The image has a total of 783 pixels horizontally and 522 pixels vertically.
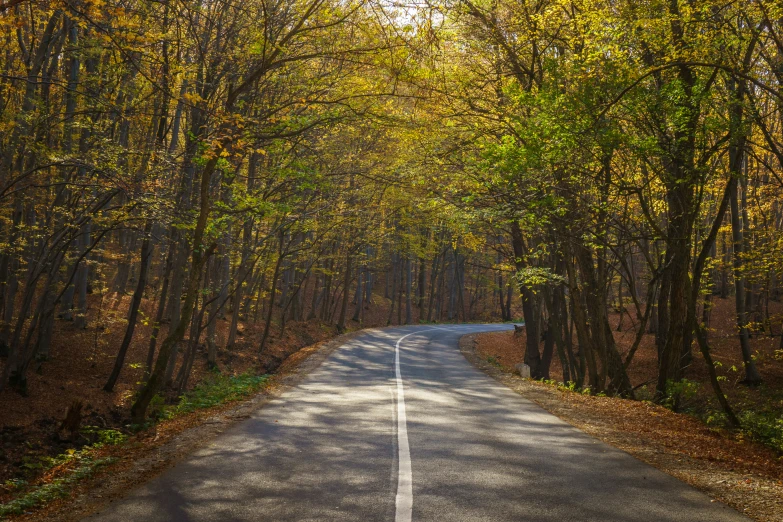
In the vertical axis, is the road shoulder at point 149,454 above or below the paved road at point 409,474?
below

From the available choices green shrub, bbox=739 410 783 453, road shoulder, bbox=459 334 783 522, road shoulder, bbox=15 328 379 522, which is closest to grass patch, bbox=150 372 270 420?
road shoulder, bbox=15 328 379 522

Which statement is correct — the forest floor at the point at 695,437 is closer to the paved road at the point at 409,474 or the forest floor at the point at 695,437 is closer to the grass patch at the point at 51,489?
the paved road at the point at 409,474

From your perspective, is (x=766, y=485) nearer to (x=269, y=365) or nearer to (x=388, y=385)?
(x=388, y=385)

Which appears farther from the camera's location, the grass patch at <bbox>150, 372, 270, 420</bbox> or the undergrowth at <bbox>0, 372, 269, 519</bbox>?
the grass patch at <bbox>150, 372, 270, 420</bbox>

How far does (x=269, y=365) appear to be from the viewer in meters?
23.7

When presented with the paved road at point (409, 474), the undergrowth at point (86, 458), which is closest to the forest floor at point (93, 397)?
the undergrowth at point (86, 458)

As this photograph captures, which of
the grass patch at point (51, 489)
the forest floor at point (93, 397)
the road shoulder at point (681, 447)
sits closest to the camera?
the grass patch at point (51, 489)

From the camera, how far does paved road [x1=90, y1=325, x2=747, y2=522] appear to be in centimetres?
554

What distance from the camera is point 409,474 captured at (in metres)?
6.85

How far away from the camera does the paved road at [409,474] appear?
5.54 m

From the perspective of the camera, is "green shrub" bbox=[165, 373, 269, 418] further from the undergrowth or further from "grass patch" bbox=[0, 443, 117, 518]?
"grass patch" bbox=[0, 443, 117, 518]

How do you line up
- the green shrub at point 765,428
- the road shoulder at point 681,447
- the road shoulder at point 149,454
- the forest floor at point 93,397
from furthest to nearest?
the green shrub at point 765,428
the forest floor at point 93,397
the road shoulder at point 681,447
the road shoulder at point 149,454

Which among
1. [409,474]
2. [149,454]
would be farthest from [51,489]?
[409,474]

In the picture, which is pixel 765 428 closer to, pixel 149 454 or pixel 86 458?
pixel 149 454
